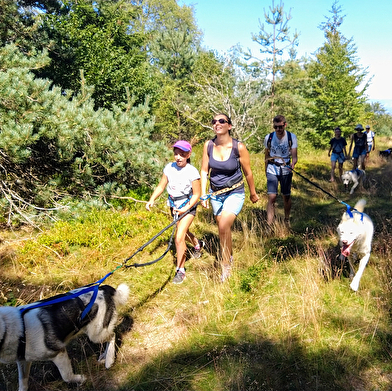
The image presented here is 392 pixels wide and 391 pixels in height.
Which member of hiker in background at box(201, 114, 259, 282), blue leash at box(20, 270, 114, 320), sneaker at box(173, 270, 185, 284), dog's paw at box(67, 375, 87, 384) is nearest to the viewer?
blue leash at box(20, 270, 114, 320)

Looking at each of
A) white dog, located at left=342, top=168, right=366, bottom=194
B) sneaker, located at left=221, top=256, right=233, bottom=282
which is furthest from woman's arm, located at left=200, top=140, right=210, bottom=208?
white dog, located at left=342, top=168, right=366, bottom=194

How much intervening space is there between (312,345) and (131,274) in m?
2.64

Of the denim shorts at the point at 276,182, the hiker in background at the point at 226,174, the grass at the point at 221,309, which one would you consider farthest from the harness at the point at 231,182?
the denim shorts at the point at 276,182

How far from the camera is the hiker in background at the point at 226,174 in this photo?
3938 mm

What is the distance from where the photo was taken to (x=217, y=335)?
3.21 metres

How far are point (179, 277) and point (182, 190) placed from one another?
1187 millimetres

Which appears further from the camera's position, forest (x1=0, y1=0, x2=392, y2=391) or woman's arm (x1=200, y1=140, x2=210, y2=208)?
woman's arm (x1=200, y1=140, x2=210, y2=208)

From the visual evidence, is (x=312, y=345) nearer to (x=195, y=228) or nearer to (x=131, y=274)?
(x=131, y=274)

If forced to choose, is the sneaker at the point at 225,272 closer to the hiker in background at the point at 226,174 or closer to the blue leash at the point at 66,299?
the hiker in background at the point at 226,174

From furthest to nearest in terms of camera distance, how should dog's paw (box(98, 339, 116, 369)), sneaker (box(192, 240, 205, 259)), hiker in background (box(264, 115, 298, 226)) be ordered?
hiker in background (box(264, 115, 298, 226)) → sneaker (box(192, 240, 205, 259)) → dog's paw (box(98, 339, 116, 369))

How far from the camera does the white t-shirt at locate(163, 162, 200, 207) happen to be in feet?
13.7

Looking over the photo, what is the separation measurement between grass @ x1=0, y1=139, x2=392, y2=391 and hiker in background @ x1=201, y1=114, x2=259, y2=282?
0.57 m

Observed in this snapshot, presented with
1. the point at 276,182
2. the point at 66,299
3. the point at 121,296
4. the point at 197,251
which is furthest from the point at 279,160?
the point at 66,299

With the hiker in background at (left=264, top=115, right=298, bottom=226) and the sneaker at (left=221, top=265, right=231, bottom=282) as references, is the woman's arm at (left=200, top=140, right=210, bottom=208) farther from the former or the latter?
the hiker in background at (left=264, top=115, right=298, bottom=226)
